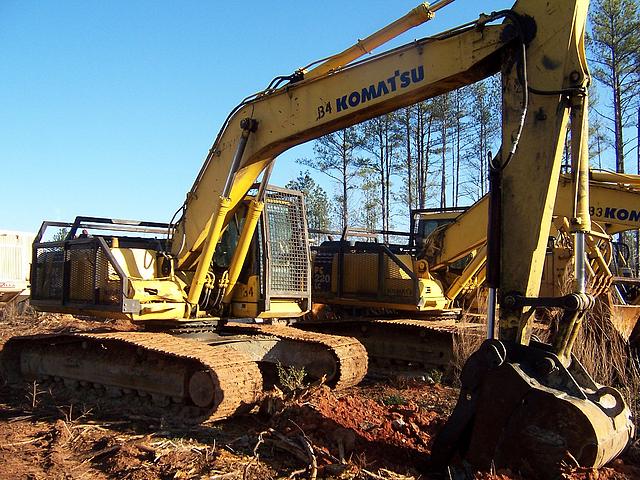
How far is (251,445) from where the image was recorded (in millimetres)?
5582

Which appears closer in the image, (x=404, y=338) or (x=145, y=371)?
(x=145, y=371)

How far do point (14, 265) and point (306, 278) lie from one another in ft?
52.5

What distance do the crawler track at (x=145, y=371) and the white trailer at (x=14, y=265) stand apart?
1287cm

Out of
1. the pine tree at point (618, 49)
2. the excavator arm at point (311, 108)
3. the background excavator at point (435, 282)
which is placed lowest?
the background excavator at point (435, 282)

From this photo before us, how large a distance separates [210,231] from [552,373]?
4.27 meters

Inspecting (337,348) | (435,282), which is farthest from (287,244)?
(435,282)

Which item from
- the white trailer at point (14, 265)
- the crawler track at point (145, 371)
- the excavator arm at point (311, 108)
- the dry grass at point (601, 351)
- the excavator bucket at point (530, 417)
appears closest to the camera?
the excavator bucket at point (530, 417)

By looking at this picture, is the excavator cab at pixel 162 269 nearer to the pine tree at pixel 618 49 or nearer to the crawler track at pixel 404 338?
the crawler track at pixel 404 338

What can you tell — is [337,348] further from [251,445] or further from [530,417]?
[530,417]

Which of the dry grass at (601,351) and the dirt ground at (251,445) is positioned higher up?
the dry grass at (601,351)

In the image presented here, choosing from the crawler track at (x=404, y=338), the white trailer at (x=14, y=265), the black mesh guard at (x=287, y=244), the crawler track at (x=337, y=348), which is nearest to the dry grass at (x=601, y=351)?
the crawler track at (x=404, y=338)

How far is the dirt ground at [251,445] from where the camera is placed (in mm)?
4879

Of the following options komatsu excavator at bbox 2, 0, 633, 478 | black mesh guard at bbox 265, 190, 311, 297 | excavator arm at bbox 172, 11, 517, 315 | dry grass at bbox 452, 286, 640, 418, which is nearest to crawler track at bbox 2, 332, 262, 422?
komatsu excavator at bbox 2, 0, 633, 478

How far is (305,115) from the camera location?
692 centimetres
